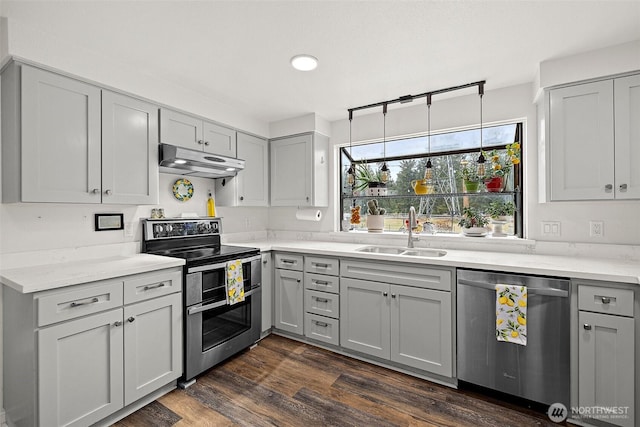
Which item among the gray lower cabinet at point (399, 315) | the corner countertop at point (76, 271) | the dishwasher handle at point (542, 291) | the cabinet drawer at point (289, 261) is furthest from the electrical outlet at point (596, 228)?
the corner countertop at point (76, 271)

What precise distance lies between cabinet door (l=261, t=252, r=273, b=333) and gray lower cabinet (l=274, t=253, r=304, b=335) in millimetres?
56

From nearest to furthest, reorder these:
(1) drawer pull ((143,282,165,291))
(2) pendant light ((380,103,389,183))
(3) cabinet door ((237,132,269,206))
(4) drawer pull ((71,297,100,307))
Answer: (4) drawer pull ((71,297,100,307)) < (1) drawer pull ((143,282,165,291)) < (2) pendant light ((380,103,389,183)) < (3) cabinet door ((237,132,269,206))

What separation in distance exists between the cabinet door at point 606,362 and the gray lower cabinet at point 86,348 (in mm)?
2636

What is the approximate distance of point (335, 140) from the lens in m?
3.57

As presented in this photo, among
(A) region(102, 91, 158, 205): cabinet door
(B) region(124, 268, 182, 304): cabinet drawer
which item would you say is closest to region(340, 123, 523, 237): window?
(B) region(124, 268, 182, 304): cabinet drawer

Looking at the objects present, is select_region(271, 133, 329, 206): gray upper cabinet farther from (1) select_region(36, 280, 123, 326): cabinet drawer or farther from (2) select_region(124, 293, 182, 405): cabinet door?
(1) select_region(36, 280, 123, 326): cabinet drawer

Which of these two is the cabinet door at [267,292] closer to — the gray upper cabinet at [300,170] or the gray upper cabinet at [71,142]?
the gray upper cabinet at [300,170]

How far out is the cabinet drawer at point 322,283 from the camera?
2664mm

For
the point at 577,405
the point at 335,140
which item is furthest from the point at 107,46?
the point at 577,405

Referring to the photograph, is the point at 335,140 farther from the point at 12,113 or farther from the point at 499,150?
the point at 12,113

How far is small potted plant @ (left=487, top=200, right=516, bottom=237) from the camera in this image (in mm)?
2684

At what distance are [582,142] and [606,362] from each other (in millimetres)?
1409

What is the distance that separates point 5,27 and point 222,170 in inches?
62.6

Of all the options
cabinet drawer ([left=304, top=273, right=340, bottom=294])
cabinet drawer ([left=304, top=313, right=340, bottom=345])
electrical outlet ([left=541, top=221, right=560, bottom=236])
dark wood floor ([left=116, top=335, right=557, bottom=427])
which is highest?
electrical outlet ([left=541, top=221, right=560, bottom=236])
